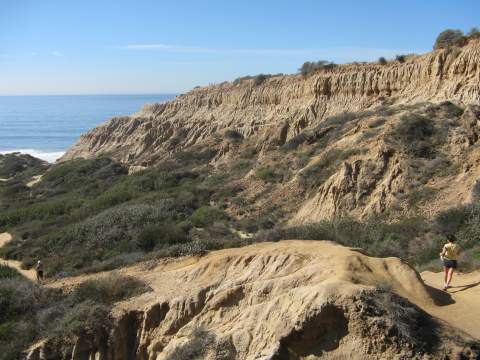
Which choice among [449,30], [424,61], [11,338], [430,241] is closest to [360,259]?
[430,241]

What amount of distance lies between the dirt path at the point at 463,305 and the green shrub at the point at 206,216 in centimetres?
1116

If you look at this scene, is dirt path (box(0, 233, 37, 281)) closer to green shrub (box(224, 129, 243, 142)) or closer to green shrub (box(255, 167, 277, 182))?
green shrub (box(255, 167, 277, 182))

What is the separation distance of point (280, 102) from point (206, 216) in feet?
65.7

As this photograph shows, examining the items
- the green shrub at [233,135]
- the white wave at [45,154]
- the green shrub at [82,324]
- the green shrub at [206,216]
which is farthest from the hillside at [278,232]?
the white wave at [45,154]

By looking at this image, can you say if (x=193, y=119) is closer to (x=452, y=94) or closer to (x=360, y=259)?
(x=452, y=94)

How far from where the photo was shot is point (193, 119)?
148ft

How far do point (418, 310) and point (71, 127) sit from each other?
97.6m

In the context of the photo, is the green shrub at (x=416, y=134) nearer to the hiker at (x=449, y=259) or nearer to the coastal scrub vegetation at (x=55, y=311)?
the hiker at (x=449, y=259)

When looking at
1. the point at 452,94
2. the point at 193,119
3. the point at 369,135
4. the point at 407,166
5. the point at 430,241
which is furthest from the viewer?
the point at 193,119

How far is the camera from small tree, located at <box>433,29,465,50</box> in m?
24.7

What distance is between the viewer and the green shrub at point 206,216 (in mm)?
19203

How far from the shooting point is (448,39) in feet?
84.2

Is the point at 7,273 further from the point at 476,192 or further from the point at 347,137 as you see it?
the point at 347,137

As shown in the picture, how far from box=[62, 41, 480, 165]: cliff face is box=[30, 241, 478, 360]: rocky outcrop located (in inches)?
664
